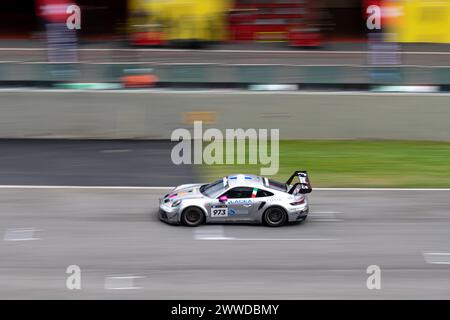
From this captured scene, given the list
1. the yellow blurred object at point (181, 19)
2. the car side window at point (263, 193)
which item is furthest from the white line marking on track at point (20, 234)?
the yellow blurred object at point (181, 19)

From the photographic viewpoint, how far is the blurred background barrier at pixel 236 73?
2353 centimetres

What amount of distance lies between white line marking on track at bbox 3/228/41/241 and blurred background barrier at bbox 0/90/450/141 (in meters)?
8.27

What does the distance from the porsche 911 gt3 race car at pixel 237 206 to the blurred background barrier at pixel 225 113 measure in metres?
7.54

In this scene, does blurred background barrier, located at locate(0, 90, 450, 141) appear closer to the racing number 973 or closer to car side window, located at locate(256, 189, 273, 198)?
car side window, located at locate(256, 189, 273, 198)

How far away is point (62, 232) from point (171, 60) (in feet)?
33.9

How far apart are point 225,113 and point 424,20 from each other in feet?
34.5

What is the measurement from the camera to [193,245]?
14.7 metres

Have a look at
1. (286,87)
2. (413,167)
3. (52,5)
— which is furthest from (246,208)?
(52,5)

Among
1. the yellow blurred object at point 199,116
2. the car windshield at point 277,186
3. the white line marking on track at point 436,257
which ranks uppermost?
the yellow blurred object at point 199,116

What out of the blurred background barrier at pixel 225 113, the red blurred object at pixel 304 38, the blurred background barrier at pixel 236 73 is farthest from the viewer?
the red blurred object at pixel 304 38

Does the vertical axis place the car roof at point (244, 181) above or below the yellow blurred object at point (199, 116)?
below

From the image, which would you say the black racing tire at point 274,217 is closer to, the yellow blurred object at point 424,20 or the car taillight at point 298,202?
the car taillight at point 298,202

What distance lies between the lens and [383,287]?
12.8 metres

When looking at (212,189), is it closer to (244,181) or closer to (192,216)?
(244,181)
